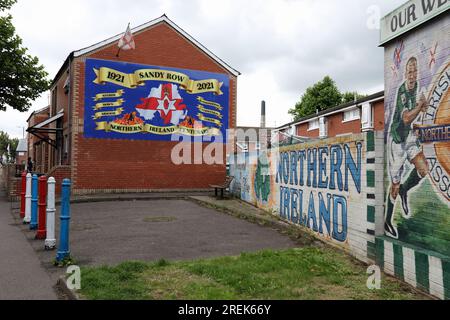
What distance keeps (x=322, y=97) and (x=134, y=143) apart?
1138 inches

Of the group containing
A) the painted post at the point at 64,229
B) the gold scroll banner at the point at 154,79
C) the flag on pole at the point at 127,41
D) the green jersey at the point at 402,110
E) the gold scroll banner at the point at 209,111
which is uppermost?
the flag on pole at the point at 127,41

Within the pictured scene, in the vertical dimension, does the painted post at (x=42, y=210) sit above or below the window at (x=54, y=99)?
below

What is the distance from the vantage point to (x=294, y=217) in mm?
9422

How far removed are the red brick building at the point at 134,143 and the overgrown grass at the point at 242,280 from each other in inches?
501

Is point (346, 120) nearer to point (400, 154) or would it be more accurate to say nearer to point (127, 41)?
point (127, 41)

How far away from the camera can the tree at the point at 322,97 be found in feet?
138

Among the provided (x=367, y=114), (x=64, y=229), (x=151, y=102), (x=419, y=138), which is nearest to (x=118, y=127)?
(x=151, y=102)

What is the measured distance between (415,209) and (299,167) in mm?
4140

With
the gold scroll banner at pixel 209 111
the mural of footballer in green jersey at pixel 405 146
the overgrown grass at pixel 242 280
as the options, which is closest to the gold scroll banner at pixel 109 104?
the gold scroll banner at pixel 209 111

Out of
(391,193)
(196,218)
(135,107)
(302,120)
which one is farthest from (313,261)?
(302,120)

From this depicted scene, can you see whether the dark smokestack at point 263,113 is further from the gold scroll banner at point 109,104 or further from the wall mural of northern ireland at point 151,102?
the gold scroll banner at point 109,104

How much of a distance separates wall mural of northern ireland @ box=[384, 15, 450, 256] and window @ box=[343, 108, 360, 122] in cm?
1632

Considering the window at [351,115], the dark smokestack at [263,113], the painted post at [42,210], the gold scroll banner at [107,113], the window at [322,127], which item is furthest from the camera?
the dark smokestack at [263,113]
